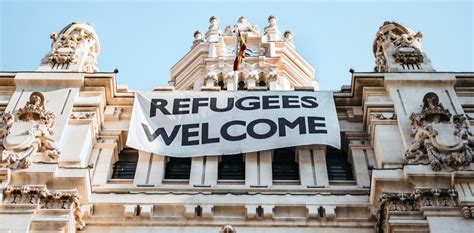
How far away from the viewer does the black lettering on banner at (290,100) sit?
→ 32406 millimetres

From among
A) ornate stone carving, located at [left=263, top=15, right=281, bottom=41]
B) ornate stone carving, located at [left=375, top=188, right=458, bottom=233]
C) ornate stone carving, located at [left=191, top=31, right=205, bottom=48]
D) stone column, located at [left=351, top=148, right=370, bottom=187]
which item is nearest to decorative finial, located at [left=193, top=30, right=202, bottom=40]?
ornate stone carving, located at [left=191, top=31, right=205, bottom=48]

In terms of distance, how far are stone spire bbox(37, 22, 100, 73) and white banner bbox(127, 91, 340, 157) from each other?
130 inches

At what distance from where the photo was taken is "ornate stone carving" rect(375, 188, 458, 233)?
83.1 ft

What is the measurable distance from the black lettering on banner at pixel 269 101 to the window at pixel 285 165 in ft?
7.08

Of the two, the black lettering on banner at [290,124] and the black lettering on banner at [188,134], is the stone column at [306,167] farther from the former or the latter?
the black lettering on banner at [188,134]

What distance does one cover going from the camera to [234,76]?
44.1 meters

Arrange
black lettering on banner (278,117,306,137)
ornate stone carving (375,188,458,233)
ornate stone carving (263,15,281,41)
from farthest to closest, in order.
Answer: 1. ornate stone carving (263,15,281,41)
2. black lettering on banner (278,117,306,137)
3. ornate stone carving (375,188,458,233)

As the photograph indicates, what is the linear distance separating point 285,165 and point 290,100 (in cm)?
345

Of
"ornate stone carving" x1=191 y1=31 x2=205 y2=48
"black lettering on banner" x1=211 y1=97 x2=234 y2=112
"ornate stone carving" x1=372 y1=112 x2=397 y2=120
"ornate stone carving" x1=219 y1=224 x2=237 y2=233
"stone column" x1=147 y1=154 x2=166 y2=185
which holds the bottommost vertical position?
"ornate stone carving" x1=219 y1=224 x2=237 y2=233

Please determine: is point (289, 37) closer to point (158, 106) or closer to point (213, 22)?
point (213, 22)

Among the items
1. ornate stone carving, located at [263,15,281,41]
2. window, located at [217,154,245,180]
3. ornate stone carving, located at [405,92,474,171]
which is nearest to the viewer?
ornate stone carving, located at [405,92,474,171]

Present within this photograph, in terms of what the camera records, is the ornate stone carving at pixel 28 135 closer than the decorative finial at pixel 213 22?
Yes

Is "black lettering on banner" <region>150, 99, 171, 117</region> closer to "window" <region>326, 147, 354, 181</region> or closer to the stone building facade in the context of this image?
the stone building facade

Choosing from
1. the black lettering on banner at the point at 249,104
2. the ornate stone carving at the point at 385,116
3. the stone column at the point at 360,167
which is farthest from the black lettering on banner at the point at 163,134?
the ornate stone carving at the point at 385,116
